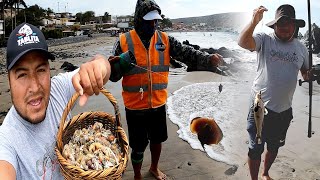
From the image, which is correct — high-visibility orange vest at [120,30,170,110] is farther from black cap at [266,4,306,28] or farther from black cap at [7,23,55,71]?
black cap at [7,23,55,71]

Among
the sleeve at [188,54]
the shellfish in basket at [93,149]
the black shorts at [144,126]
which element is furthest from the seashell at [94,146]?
the sleeve at [188,54]

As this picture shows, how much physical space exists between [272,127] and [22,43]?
2.56 meters

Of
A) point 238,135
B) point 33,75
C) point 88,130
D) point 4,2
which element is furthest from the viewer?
point 4,2

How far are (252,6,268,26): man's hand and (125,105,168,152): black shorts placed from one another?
1.36m

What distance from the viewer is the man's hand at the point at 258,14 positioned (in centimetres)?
273

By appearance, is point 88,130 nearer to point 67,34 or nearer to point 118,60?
point 118,60

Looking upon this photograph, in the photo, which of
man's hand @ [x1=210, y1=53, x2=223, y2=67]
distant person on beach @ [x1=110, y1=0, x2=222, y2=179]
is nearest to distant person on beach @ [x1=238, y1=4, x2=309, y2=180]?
man's hand @ [x1=210, y1=53, x2=223, y2=67]

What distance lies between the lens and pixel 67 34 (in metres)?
59.9

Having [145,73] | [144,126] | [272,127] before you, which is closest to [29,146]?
[145,73]

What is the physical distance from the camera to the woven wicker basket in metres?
1.25

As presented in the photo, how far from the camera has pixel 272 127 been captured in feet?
10.3

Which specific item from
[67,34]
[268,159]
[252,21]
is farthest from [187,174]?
[67,34]

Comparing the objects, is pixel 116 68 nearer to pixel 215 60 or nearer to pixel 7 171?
pixel 215 60

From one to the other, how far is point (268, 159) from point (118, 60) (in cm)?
198
